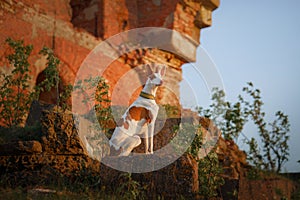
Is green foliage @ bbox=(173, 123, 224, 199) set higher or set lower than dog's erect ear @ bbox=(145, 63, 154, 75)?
lower

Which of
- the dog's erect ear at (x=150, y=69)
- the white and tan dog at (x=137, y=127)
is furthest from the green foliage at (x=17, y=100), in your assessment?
the dog's erect ear at (x=150, y=69)

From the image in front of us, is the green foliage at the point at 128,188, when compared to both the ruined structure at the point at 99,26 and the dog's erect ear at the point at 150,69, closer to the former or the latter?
the dog's erect ear at the point at 150,69

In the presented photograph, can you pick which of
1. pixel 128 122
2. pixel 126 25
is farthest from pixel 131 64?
pixel 128 122

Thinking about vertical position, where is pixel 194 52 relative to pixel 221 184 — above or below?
above

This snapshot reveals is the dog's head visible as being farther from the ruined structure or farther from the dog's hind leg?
the ruined structure

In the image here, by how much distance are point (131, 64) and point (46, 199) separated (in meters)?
7.06

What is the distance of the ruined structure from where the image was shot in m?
7.94

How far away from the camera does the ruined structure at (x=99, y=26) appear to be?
26.1ft

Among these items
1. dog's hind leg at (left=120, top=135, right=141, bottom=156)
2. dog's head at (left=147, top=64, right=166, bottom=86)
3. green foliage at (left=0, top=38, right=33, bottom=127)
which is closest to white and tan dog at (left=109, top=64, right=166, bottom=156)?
dog's hind leg at (left=120, top=135, right=141, bottom=156)

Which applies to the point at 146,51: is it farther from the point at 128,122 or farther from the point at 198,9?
the point at 128,122

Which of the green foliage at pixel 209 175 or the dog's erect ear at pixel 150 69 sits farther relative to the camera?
the dog's erect ear at pixel 150 69

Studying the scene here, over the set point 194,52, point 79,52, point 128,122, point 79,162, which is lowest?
point 79,162

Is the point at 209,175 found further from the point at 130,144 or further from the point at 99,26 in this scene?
the point at 99,26

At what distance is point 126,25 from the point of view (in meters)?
10.9
